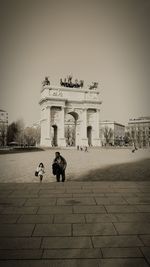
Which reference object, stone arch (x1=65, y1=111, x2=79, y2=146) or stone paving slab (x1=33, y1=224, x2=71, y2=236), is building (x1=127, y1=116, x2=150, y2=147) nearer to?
stone arch (x1=65, y1=111, x2=79, y2=146)

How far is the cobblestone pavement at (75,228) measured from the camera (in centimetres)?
413

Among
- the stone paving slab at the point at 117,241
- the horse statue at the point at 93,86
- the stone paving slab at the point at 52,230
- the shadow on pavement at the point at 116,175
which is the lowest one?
the stone paving slab at the point at 117,241

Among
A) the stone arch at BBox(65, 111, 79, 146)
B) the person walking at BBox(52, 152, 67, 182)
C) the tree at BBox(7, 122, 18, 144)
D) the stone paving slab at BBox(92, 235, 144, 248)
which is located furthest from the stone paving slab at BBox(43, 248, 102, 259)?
the tree at BBox(7, 122, 18, 144)

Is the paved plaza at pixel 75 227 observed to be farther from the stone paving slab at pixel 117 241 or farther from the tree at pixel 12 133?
the tree at pixel 12 133

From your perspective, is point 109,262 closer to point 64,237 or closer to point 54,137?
point 64,237

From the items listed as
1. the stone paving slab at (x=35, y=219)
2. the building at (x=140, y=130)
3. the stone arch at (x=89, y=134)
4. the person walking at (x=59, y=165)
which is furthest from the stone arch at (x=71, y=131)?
the stone paving slab at (x=35, y=219)

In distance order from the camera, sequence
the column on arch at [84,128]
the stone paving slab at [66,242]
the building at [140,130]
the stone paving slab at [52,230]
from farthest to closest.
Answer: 1. the building at [140,130]
2. the column on arch at [84,128]
3. the stone paving slab at [52,230]
4. the stone paving slab at [66,242]

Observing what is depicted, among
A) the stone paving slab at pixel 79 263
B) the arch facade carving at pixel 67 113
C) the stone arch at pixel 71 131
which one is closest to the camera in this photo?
the stone paving slab at pixel 79 263

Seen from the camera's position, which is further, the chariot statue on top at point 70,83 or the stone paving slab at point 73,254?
the chariot statue on top at point 70,83

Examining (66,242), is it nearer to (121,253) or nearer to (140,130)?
(121,253)

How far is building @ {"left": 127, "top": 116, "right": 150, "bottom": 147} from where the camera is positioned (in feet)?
384

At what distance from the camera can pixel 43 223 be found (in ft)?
19.0

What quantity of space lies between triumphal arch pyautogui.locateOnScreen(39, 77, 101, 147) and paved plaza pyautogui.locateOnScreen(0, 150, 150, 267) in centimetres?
4671

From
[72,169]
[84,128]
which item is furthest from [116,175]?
[84,128]
